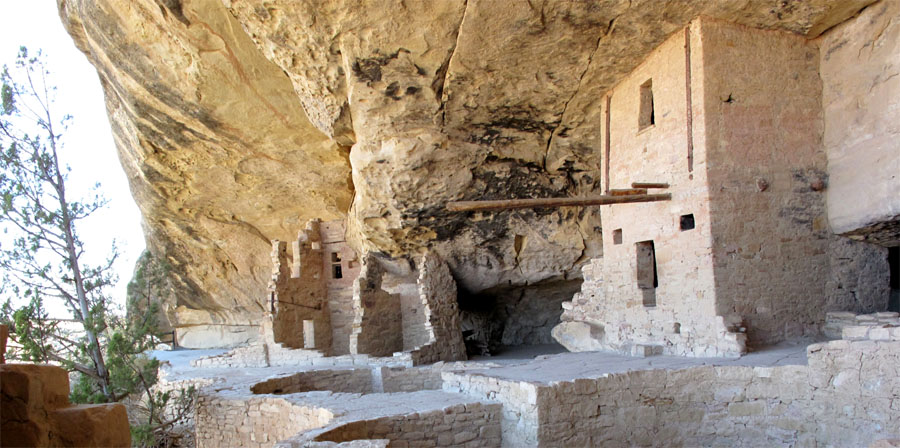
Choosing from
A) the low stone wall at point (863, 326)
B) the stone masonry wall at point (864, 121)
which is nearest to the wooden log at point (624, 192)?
the stone masonry wall at point (864, 121)

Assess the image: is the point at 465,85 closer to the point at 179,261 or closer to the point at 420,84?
the point at 420,84

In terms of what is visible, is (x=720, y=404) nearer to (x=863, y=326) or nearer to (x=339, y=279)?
(x=863, y=326)

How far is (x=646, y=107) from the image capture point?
8.21 meters

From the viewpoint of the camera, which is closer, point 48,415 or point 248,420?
point 48,415

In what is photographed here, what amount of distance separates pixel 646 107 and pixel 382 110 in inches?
149

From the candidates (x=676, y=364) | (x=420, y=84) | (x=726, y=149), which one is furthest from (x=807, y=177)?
(x=420, y=84)

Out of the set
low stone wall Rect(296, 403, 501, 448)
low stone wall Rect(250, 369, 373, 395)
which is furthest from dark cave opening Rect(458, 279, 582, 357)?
low stone wall Rect(296, 403, 501, 448)

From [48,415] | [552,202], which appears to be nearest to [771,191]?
[552,202]

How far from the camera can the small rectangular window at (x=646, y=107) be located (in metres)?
8.15

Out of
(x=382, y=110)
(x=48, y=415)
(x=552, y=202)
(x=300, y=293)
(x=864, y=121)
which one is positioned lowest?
(x=300, y=293)

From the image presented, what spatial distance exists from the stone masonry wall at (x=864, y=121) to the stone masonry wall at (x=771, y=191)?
157mm

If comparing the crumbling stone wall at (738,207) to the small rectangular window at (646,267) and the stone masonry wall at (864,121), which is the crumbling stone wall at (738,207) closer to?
the small rectangular window at (646,267)

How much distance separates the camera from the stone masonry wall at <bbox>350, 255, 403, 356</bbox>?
38.8 ft

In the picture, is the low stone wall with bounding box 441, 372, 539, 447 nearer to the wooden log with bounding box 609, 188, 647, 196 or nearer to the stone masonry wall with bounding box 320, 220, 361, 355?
the wooden log with bounding box 609, 188, 647, 196
